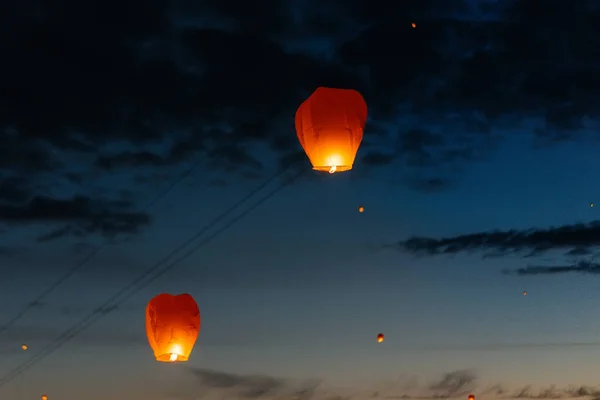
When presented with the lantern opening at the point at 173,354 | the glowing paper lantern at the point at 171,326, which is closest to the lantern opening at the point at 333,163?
the glowing paper lantern at the point at 171,326

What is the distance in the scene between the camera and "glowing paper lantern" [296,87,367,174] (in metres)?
9.13

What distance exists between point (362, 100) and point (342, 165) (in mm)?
634

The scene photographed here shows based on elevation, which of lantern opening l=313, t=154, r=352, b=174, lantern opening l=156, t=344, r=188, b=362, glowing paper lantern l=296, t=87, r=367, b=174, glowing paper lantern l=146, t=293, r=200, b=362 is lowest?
lantern opening l=156, t=344, r=188, b=362

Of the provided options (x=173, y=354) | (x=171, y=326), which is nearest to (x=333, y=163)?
(x=171, y=326)

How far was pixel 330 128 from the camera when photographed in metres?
9.14

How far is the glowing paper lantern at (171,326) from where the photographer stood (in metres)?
11.4

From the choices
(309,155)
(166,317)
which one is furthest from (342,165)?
(166,317)

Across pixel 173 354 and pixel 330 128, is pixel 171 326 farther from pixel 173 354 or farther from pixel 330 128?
pixel 330 128

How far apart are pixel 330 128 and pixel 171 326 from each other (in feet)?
11.5

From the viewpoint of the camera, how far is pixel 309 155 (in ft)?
30.3

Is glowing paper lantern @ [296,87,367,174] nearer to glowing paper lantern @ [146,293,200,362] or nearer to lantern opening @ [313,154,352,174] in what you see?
lantern opening @ [313,154,352,174]

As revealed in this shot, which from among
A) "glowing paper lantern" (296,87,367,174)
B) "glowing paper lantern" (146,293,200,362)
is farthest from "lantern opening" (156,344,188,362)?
"glowing paper lantern" (296,87,367,174)

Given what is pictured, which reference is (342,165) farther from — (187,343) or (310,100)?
(187,343)

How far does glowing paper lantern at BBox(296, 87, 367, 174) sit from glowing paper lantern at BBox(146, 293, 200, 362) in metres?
3.11
